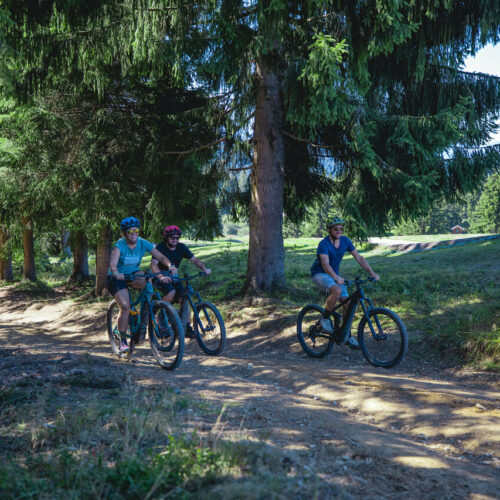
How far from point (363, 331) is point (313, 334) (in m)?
1.06

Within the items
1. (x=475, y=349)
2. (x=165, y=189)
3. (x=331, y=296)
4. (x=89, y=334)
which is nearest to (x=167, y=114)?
(x=165, y=189)

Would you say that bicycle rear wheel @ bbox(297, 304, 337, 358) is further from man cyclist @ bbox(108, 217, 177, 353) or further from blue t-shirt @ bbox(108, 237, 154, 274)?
blue t-shirt @ bbox(108, 237, 154, 274)

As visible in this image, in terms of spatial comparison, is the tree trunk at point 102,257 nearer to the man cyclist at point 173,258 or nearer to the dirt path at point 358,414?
the dirt path at point 358,414

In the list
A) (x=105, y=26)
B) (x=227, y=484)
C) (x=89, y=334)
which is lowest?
(x=89, y=334)

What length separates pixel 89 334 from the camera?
12.9m

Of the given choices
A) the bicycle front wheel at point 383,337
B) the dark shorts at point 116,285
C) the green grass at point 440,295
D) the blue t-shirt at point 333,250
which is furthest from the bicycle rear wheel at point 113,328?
the bicycle front wheel at point 383,337

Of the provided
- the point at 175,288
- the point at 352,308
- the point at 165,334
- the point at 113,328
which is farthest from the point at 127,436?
the point at 113,328

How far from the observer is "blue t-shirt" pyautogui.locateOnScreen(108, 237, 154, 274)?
7.23 metres

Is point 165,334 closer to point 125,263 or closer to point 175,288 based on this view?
point 175,288

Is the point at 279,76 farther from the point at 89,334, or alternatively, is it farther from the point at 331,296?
the point at 89,334

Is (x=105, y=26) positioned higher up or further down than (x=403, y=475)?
higher up

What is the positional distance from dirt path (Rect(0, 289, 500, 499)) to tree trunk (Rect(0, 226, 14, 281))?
58.6 feet

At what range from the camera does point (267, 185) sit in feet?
37.3

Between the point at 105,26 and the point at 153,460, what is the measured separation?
33.9ft
